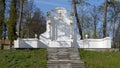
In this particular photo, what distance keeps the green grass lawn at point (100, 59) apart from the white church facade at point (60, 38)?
182 inches

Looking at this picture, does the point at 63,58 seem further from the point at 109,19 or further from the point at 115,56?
the point at 109,19

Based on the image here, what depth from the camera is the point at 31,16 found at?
46562 mm

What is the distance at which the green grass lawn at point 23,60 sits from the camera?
57.9 ft

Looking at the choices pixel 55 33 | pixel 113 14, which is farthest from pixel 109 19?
pixel 55 33

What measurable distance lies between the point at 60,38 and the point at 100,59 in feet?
25.9

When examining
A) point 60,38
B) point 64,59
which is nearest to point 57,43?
point 60,38

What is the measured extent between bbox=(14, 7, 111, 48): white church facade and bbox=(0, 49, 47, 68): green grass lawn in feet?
16.0

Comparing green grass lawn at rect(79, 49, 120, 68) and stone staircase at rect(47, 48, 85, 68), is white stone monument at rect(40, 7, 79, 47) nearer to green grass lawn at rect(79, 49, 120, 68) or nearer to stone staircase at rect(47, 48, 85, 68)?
stone staircase at rect(47, 48, 85, 68)

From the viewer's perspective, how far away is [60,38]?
27.2 meters

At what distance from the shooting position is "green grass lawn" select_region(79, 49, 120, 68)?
1805cm

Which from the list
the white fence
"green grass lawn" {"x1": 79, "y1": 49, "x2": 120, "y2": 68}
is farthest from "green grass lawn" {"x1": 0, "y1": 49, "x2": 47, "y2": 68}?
the white fence

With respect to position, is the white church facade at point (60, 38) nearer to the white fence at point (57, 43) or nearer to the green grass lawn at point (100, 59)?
the white fence at point (57, 43)

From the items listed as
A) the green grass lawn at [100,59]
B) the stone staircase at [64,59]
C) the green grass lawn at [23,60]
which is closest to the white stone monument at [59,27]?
the stone staircase at [64,59]

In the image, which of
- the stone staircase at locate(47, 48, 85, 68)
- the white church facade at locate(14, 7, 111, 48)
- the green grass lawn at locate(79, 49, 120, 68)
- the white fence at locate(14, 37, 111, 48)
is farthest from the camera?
the white church facade at locate(14, 7, 111, 48)
